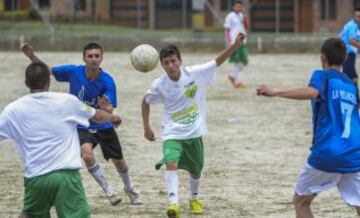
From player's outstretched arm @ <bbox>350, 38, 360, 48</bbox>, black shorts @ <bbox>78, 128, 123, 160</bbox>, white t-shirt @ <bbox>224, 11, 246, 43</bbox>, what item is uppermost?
white t-shirt @ <bbox>224, 11, 246, 43</bbox>

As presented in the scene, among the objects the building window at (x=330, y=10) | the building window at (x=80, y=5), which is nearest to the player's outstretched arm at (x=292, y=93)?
the building window at (x=330, y=10)

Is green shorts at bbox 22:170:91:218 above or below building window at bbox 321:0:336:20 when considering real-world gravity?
below

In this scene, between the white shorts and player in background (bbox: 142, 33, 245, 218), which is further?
player in background (bbox: 142, 33, 245, 218)

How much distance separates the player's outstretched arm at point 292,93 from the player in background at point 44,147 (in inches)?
56.1

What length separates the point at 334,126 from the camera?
751cm

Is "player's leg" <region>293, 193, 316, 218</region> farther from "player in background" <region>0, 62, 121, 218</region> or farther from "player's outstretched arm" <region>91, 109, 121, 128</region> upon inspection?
"player in background" <region>0, 62, 121, 218</region>

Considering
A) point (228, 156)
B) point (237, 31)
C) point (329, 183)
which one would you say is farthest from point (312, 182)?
point (237, 31)

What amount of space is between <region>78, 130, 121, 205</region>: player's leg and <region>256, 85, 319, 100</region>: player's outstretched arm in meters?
3.08

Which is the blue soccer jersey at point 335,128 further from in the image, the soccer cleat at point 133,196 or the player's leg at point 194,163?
the soccer cleat at point 133,196

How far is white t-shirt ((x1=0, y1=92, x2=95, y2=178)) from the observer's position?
693 centimetres

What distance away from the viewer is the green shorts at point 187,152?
31.3 ft

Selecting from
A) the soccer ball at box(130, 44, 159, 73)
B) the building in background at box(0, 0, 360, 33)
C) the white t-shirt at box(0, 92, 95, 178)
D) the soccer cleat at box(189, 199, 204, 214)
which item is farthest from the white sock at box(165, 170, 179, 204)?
the building in background at box(0, 0, 360, 33)

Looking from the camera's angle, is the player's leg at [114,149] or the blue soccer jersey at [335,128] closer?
the blue soccer jersey at [335,128]

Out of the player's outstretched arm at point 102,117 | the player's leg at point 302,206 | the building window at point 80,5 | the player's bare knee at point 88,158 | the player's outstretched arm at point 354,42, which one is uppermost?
the building window at point 80,5
